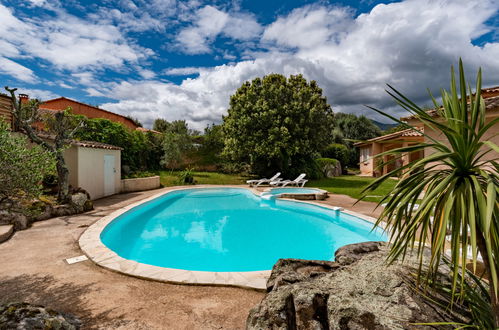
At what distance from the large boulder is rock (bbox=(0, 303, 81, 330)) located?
6.66 feet

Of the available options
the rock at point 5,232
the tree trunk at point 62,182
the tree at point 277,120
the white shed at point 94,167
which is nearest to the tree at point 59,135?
the tree trunk at point 62,182

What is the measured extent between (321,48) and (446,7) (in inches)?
338

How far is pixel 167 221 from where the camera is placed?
1009 cm

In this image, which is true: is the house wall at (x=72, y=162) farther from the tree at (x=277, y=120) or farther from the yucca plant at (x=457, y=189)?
the yucca plant at (x=457, y=189)

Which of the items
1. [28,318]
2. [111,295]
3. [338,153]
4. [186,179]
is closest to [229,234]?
[111,295]

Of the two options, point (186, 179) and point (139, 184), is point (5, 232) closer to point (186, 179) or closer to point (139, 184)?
point (139, 184)

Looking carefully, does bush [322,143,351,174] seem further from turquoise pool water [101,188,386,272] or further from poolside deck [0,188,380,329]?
poolside deck [0,188,380,329]

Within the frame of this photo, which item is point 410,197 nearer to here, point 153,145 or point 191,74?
point 191,74

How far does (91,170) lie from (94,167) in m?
0.27

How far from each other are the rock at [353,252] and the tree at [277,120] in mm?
14849

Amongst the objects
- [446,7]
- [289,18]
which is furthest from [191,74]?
[446,7]

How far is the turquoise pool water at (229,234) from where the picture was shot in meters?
6.62

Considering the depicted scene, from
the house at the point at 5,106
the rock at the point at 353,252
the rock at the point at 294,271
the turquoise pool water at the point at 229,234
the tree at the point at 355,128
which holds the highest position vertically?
the tree at the point at 355,128

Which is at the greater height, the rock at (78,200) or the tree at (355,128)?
the tree at (355,128)
